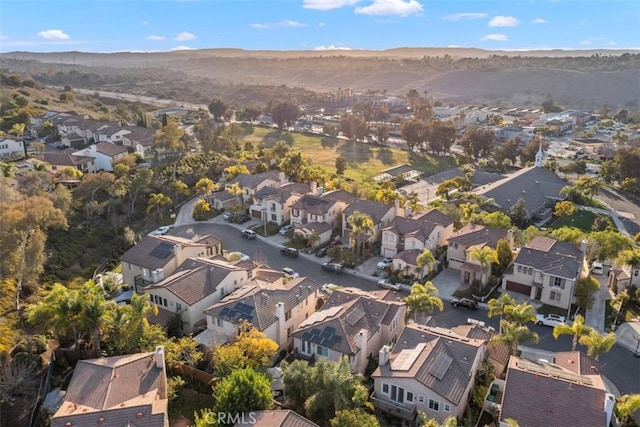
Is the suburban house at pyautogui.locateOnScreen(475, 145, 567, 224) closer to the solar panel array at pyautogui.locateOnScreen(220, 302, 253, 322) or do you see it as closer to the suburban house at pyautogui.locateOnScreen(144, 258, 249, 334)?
the suburban house at pyautogui.locateOnScreen(144, 258, 249, 334)

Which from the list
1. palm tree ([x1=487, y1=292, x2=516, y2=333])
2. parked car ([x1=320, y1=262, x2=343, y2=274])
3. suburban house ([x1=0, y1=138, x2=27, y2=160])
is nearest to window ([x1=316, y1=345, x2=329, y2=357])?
palm tree ([x1=487, y1=292, x2=516, y2=333])

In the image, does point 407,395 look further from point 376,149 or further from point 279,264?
point 376,149

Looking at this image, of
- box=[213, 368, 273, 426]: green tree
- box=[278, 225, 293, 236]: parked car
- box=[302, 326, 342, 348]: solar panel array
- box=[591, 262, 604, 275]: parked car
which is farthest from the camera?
box=[278, 225, 293, 236]: parked car

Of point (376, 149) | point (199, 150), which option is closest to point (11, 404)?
point (199, 150)

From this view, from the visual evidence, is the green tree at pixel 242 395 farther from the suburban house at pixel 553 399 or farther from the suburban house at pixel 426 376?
the suburban house at pixel 553 399

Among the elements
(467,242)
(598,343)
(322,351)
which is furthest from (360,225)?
(598,343)

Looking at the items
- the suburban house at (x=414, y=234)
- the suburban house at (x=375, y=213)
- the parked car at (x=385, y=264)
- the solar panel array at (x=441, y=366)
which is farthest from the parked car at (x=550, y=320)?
the suburban house at (x=375, y=213)

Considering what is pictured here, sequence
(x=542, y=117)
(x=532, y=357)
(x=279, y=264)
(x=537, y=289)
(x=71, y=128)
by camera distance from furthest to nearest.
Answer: (x=542, y=117)
(x=71, y=128)
(x=279, y=264)
(x=537, y=289)
(x=532, y=357)
